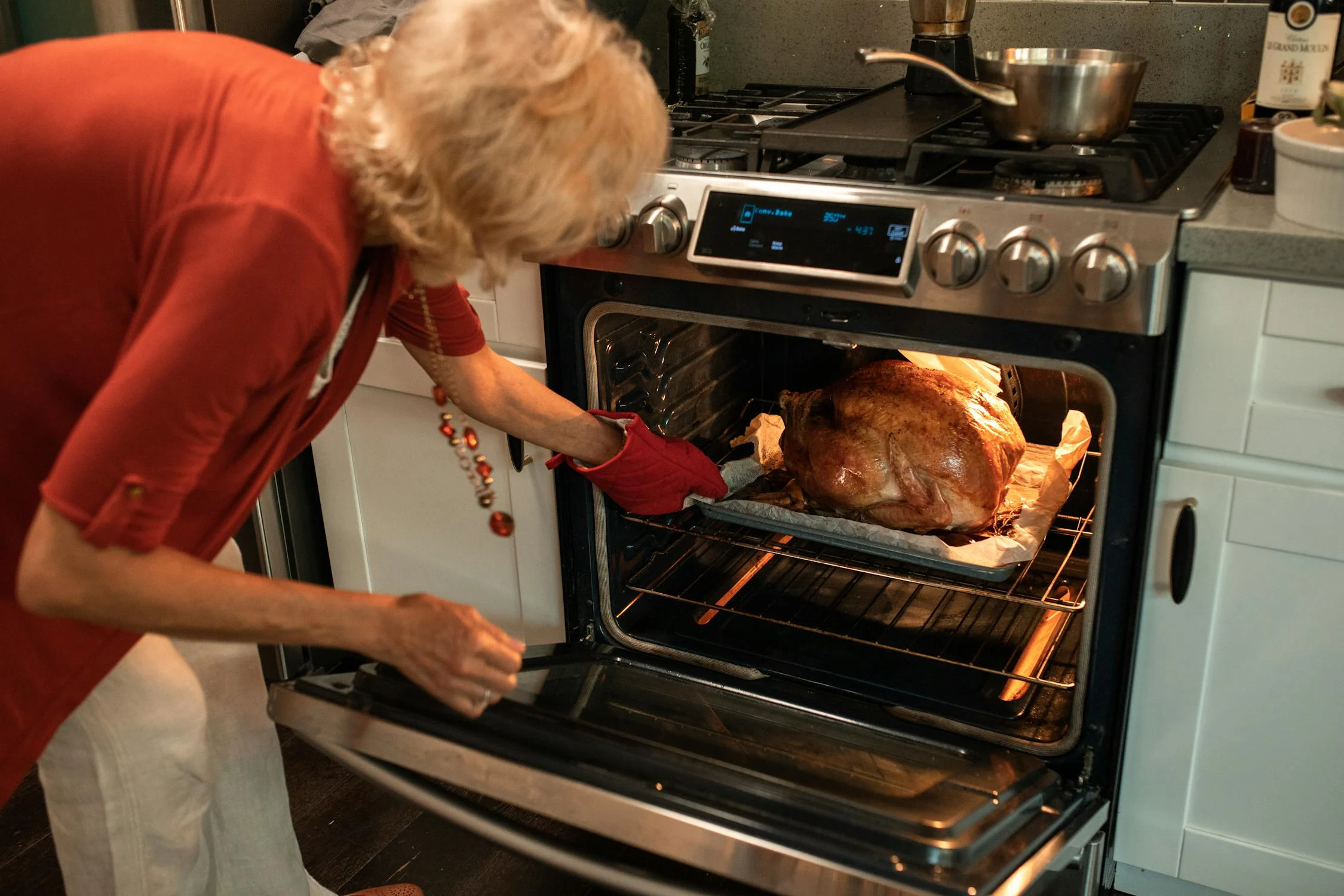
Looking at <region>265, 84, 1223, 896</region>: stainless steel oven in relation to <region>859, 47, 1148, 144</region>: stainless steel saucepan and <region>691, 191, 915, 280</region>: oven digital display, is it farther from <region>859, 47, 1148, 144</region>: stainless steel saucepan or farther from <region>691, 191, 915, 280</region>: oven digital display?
<region>859, 47, 1148, 144</region>: stainless steel saucepan

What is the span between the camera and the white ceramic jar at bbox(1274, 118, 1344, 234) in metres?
1.15

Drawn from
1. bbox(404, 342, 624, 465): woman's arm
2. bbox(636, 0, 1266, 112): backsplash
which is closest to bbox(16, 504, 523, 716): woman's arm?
bbox(404, 342, 624, 465): woman's arm

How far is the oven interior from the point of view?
1.62 metres

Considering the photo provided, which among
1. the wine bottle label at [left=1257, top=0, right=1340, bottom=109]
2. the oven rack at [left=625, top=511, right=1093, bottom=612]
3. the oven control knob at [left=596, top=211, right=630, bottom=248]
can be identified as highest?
the wine bottle label at [left=1257, top=0, right=1340, bottom=109]

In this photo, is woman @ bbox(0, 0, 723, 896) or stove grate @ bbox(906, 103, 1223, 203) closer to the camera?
woman @ bbox(0, 0, 723, 896)

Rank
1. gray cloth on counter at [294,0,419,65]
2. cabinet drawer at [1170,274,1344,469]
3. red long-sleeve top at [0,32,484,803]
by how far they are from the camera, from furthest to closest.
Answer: gray cloth on counter at [294,0,419,65], cabinet drawer at [1170,274,1344,469], red long-sleeve top at [0,32,484,803]

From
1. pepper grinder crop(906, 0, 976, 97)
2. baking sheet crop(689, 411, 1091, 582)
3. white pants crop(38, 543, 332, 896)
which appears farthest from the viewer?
A: pepper grinder crop(906, 0, 976, 97)

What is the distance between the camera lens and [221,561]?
58.7 inches

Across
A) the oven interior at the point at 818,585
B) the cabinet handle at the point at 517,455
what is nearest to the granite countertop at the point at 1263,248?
the oven interior at the point at 818,585

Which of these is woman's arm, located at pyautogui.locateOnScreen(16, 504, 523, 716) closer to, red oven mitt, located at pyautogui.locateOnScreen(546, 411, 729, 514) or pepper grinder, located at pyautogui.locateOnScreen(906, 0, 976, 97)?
red oven mitt, located at pyautogui.locateOnScreen(546, 411, 729, 514)

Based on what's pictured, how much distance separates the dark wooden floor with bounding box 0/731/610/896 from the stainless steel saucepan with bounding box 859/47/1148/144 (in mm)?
1181

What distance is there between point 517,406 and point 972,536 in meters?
0.61

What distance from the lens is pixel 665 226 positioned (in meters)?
1.43

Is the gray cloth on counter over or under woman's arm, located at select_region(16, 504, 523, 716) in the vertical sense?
over
